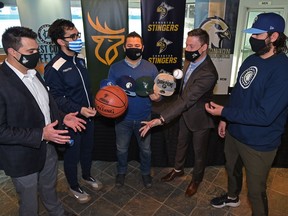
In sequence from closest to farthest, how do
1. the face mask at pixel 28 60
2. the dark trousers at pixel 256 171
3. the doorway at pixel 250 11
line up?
1. the face mask at pixel 28 60
2. the dark trousers at pixel 256 171
3. the doorway at pixel 250 11

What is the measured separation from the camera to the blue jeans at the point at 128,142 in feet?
7.98

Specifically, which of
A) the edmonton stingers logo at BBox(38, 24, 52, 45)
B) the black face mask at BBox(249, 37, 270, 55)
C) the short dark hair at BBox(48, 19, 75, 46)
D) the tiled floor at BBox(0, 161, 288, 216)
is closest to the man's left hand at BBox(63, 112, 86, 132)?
the short dark hair at BBox(48, 19, 75, 46)

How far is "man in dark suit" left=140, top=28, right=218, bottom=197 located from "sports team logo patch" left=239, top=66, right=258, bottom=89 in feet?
1.16

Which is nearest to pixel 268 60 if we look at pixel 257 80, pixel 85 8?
pixel 257 80

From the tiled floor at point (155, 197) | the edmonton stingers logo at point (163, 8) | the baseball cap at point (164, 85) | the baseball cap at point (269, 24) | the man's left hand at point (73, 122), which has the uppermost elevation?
the edmonton stingers logo at point (163, 8)

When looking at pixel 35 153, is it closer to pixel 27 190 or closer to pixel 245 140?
pixel 27 190

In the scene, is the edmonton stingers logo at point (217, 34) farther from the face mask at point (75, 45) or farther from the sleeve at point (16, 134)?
the sleeve at point (16, 134)

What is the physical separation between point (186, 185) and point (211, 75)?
1.37m

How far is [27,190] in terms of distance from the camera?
1.68m

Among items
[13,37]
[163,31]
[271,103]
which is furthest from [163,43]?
[13,37]

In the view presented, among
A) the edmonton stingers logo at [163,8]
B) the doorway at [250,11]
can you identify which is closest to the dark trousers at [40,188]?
the edmonton stingers logo at [163,8]

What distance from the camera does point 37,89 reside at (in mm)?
1694

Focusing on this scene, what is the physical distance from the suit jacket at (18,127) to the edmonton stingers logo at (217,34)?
420 centimetres

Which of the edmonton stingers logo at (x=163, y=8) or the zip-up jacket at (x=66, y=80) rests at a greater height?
the edmonton stingers logo at (x=163, y=8)
